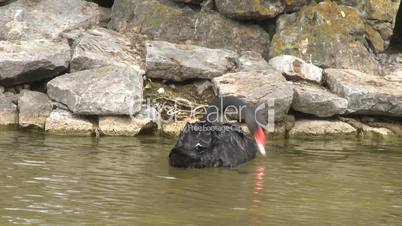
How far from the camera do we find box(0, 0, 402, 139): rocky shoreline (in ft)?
47.7

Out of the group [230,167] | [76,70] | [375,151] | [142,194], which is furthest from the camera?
[76,70]

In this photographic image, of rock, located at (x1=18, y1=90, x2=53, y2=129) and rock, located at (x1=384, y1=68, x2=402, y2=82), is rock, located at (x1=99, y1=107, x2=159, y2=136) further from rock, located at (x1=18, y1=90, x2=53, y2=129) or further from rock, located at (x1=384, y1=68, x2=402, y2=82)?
rock, located at (x1=384, y1=68, x2=402, y2=82)

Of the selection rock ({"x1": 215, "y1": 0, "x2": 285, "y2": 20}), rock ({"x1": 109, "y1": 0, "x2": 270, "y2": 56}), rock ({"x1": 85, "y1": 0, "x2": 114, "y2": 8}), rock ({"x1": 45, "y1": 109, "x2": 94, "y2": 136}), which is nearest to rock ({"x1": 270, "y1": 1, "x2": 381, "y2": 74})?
rock ({"x1": 215, "y1": 0, "x2": 285, "y2": 20})

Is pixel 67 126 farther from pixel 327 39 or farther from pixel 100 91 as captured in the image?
pixel 327 39

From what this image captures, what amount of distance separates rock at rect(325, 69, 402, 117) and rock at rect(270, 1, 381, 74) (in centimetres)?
103

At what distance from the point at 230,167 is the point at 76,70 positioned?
5.84 m

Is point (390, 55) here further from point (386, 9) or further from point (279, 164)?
point (279, 164)

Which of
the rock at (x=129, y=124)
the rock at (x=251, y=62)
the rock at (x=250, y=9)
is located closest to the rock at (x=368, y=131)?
the rock at (x=251, y=62)

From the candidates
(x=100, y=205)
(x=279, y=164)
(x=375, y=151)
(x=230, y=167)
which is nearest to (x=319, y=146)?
(x=375, y=151)

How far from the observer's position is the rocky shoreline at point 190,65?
1455cm

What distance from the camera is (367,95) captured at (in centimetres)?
1570

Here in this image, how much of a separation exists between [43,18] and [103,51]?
98.0 inches

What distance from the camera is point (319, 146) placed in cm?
1391

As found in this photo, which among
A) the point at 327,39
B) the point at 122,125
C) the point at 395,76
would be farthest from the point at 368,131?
the point at 122,125
